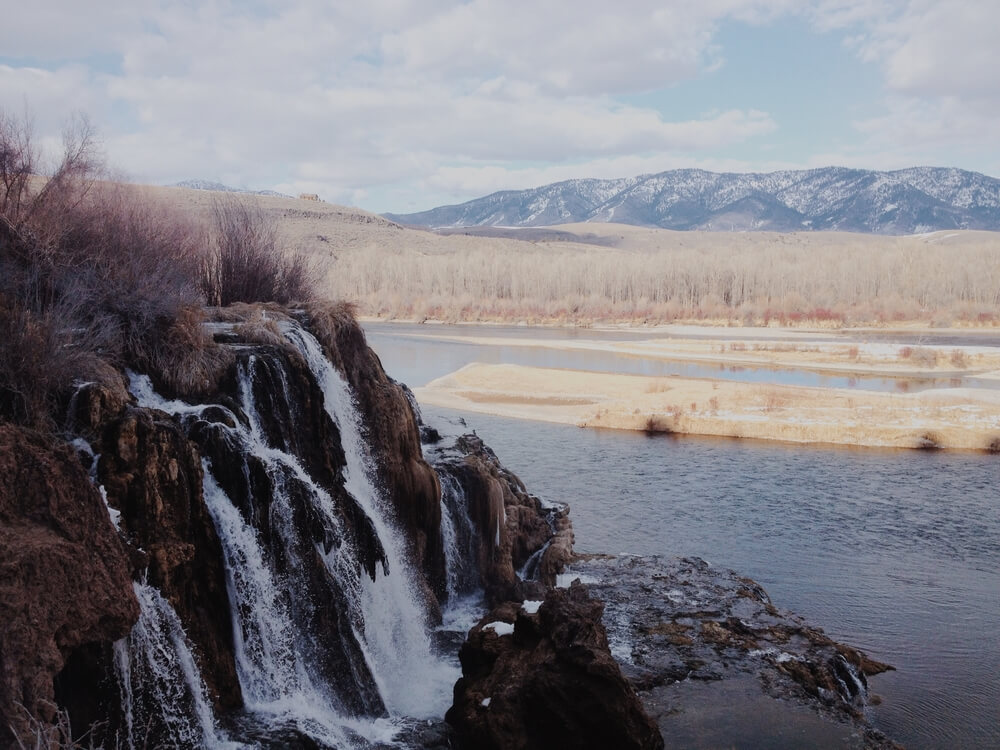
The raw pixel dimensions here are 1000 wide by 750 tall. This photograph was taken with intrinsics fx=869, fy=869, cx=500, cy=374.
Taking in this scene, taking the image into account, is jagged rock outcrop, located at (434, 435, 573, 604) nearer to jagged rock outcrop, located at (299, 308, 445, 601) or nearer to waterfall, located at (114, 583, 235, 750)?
jagged rock outcrop, located at (299, 308, 445, 601)

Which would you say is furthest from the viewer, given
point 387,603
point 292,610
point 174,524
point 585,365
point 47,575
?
point 585,365

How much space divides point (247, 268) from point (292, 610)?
12.4 metres

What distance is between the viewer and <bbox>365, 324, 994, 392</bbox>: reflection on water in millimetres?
53156

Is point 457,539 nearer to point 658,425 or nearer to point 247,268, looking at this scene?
point 247,268

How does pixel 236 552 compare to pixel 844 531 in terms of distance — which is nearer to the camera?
pixel 236 552

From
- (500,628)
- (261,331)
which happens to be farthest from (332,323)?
(500,628)

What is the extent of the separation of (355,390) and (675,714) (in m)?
8.50

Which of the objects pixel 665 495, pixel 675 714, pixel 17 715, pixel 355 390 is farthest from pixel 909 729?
pixel 665 495

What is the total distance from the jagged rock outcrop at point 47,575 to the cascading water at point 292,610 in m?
0.82

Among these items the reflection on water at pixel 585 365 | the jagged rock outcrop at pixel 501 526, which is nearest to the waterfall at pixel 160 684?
the jagged rock outcrop at pixel 501 526

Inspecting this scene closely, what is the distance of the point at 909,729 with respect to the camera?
13984 millimetres

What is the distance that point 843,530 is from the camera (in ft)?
81.5

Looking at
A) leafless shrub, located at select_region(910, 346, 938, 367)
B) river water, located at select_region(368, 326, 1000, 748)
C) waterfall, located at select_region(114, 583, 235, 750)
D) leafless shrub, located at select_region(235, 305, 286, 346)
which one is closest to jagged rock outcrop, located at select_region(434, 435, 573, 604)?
river water, located at select_region(368, 326, 1000, 748)

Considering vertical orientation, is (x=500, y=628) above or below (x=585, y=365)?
below
